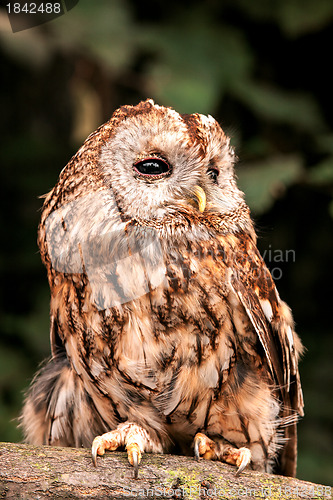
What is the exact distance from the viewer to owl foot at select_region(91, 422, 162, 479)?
1925mm

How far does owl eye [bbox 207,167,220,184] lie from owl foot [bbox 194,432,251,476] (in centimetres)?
94

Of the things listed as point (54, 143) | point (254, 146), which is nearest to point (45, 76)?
point (54, 143)

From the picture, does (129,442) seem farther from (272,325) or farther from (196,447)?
(272,325)

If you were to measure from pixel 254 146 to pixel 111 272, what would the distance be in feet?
4.72

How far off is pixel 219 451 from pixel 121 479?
1.69 feet

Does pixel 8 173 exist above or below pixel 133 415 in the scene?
above

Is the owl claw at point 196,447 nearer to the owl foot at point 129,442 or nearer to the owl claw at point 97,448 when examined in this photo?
the owl foot at point 129,442

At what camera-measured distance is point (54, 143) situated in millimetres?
3480

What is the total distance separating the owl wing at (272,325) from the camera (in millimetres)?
2180

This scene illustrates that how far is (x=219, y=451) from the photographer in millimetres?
2246

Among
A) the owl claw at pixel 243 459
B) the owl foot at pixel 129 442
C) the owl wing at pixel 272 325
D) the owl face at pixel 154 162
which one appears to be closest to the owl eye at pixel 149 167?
the owl face at pixel 154 162

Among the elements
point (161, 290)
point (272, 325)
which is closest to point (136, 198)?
point (161, 290)

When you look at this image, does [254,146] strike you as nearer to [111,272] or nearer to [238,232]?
[238,232]

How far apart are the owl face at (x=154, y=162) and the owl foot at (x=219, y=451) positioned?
83 cm
